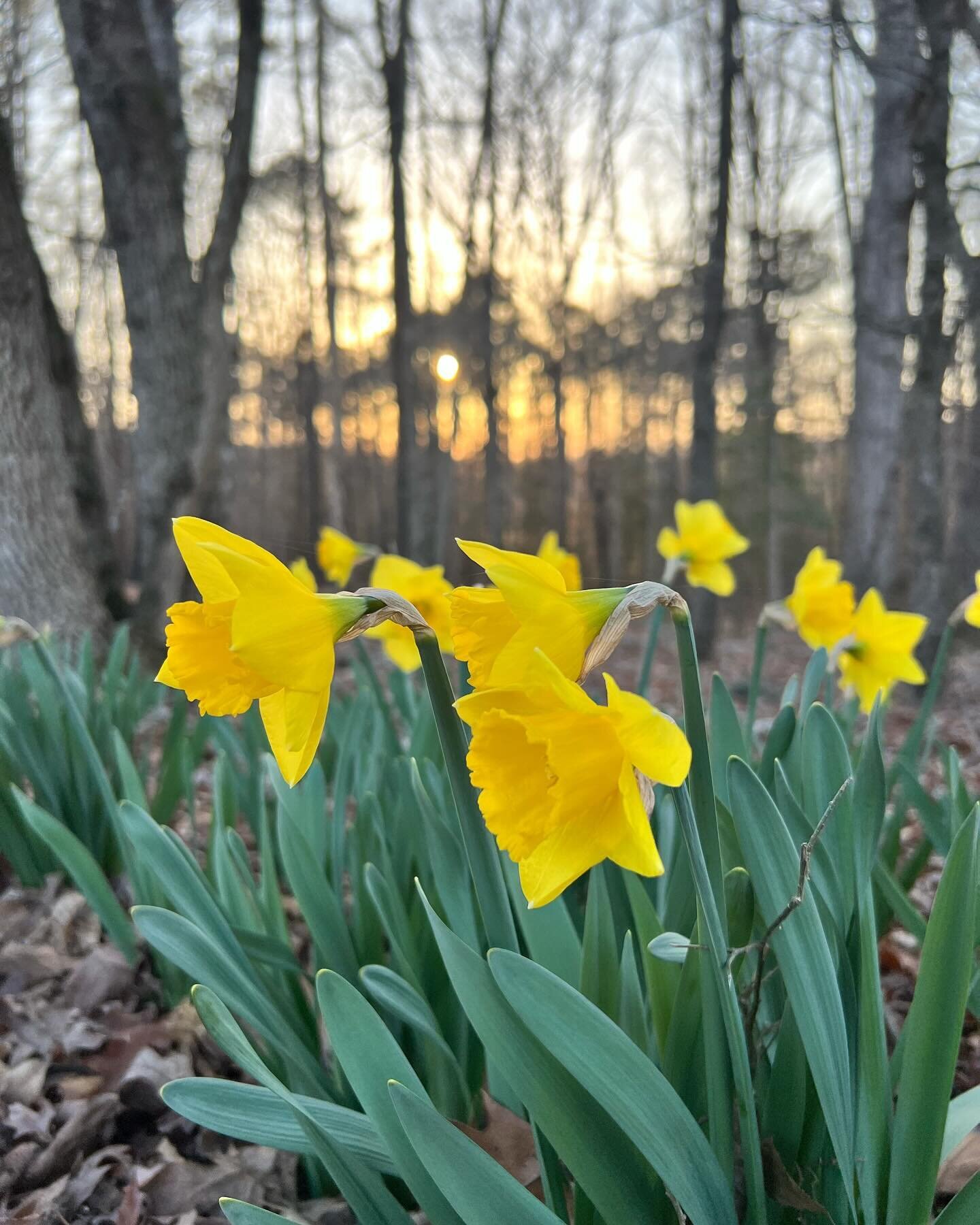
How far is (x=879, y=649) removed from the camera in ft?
5.57

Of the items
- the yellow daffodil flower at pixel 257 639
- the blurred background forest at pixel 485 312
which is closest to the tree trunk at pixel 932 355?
the blurred background forest at pixel 485 312

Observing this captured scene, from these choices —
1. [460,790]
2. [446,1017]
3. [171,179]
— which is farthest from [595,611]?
[171,179]

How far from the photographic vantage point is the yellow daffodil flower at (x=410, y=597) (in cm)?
172

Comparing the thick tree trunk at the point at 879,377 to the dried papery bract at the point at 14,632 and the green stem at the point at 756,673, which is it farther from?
the dried papery bract at the point at 14,632

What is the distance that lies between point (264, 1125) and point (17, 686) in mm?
1797

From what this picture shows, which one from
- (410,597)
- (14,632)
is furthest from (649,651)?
(14,632)

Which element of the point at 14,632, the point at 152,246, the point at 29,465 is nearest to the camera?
the point at 14,632

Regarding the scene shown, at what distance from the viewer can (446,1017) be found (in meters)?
1.25

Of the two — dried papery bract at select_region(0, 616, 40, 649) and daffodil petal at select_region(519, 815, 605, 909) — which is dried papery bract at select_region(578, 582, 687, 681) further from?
dried papery bract at select_region(0, 616, 40, 649)

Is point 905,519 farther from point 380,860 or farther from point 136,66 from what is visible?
point 380,860

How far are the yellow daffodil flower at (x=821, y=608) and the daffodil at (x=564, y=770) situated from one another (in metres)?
1.18

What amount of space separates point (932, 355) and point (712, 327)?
8.04 ft

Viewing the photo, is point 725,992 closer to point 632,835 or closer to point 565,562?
point 632,835

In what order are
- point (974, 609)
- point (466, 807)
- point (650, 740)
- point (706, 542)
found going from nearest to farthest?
point (650, 740), point (466, 807), point (974, 609), point (706, 542)
